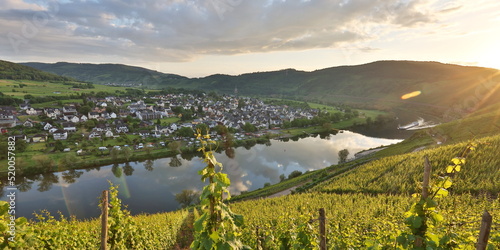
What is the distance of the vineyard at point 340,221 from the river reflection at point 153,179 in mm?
17090

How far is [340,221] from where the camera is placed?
30.5 feet

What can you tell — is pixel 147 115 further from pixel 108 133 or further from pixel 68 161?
pixel 68 161

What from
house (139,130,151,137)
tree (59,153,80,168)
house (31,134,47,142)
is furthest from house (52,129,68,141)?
tree (59,153,80,168)

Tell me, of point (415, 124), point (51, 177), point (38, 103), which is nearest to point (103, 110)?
point (38, 103)

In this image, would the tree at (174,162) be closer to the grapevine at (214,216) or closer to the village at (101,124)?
the village at (101,124)

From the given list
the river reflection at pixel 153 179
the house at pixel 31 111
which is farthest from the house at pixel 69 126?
the river reflection at pixel 153 179

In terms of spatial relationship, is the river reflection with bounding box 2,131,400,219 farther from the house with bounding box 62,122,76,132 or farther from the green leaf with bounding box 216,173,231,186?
the green leaf with bounding box 216,173,231,186

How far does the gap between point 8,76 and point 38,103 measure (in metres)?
58.7

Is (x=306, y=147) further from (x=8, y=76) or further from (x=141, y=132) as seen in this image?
(x=8, y=76)

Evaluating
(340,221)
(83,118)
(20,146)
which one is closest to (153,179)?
(20,146)

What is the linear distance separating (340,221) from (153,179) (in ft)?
122

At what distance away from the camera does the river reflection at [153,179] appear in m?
32.1

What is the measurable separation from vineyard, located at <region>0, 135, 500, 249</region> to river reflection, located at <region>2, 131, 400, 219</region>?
1709 cm

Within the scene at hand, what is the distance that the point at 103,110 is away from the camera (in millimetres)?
94312
